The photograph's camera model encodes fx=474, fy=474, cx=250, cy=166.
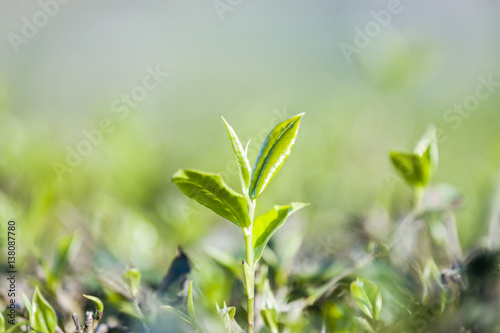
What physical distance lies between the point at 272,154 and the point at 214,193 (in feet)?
0.30

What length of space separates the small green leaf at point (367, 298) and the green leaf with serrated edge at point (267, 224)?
148 mm

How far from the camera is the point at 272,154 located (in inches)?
23.3

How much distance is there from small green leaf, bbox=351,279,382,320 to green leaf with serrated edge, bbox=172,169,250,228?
0.63ft

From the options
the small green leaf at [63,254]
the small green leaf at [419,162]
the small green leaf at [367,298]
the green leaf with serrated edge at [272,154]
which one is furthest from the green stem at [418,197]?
the small green leaf at [63,254]

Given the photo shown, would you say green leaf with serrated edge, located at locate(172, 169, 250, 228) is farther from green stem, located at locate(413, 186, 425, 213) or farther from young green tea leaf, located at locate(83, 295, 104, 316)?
green stem, located at locate(413, 186, 425, 213)

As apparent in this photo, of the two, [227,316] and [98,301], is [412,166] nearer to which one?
[227,316]

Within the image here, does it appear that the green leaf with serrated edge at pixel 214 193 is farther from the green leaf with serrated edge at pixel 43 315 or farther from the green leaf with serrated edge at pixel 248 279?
the green leaf with serrated edge at pixel 43 315

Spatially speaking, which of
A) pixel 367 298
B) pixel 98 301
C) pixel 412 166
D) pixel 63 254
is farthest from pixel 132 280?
pixel 412 166

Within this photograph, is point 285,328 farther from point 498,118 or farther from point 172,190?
point 498,118

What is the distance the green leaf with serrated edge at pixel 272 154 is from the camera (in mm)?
585

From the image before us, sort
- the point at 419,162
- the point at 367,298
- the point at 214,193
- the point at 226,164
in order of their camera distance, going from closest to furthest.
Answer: the point at 214,193 → the point at 367,298 → the point at 419,162 → the point at 226,164

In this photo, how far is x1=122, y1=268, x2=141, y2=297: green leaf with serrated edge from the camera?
694mm

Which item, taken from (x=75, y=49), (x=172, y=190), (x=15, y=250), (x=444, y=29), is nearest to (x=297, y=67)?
(x=444, y=29)

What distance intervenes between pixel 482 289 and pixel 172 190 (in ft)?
3.31
